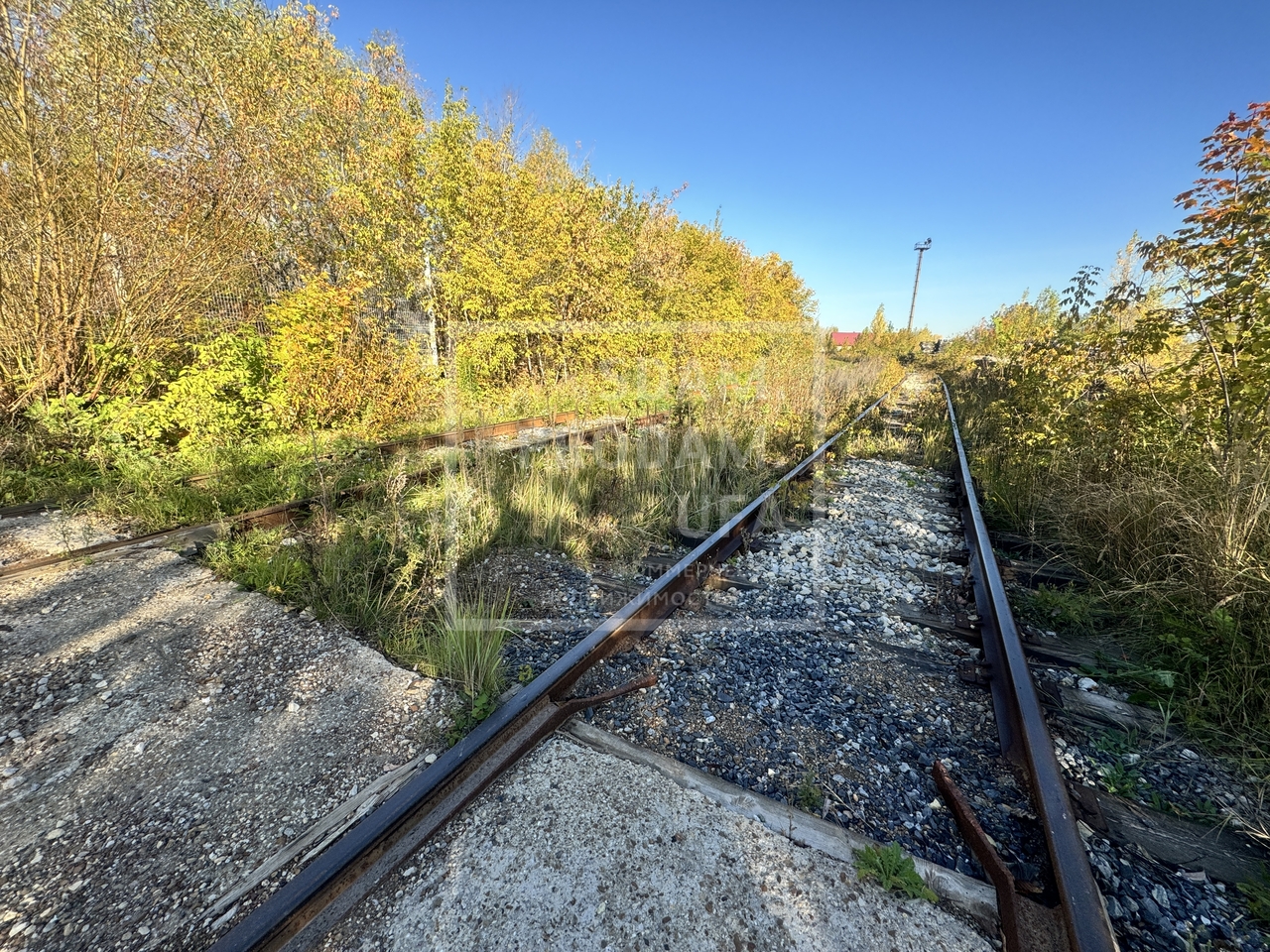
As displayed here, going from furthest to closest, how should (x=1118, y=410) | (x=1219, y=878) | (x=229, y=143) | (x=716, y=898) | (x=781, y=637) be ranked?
(x=229, y=143) < (x=1118, y=410) < (x=781, y=637) < (x=1219, y=878) < (x=716, y=898)

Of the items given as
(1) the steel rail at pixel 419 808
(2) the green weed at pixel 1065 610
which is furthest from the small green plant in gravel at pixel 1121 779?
(1) the steel rail at pixel 419 808

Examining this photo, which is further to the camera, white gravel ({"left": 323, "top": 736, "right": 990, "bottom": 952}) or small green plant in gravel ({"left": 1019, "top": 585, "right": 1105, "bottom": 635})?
small green plant in gravel ({"left": 1019, "top": 585, "right": 1105, "bottom": 635})

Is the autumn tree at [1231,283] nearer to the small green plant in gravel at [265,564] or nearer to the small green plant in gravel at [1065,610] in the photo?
the small green plant in gravel at [1065,610]

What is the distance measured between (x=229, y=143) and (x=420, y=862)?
9.10 meters

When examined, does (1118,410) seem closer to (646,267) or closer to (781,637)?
(781,637)

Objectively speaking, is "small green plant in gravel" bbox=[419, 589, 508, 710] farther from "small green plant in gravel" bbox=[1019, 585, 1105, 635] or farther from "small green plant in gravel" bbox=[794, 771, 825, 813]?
"small green plant in gravel" bbox=[1019, 585, 1105, 635]

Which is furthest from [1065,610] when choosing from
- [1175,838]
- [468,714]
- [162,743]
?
[162,743]

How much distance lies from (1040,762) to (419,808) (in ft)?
7.19

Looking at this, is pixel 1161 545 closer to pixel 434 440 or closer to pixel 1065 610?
pixel 1065 610

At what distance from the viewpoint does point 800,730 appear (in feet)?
6.86

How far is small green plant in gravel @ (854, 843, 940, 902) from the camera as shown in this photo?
1392mm

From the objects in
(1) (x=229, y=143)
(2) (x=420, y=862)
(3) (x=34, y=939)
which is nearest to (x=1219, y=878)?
(2) (x=420, y=862)

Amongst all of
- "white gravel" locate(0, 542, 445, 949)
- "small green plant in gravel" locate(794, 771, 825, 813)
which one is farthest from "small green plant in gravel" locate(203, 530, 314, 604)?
"small green plant in gravel" locate(794, 771, 825, 813)

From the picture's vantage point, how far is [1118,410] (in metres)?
4.52
